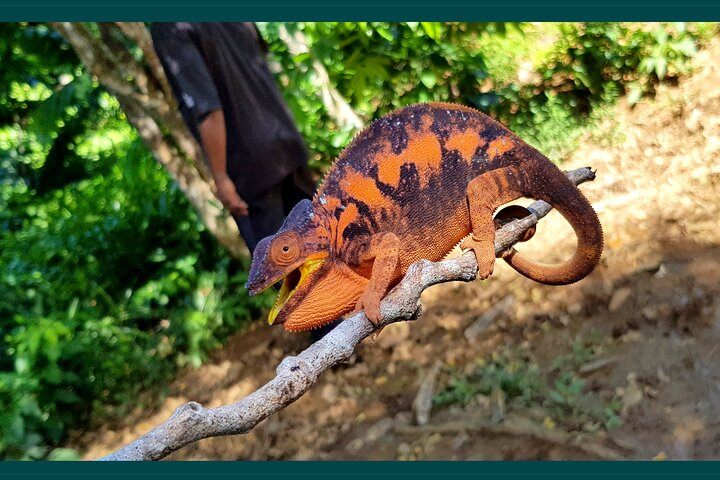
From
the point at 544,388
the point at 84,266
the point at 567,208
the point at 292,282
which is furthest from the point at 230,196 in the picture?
the point at 84,266

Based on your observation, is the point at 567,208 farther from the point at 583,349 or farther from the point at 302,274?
the point at 583,349

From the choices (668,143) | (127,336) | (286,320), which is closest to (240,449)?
(127,336)

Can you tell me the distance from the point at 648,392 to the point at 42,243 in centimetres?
214

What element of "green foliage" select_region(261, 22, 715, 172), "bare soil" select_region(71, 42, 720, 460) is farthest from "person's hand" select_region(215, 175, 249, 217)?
"bare soil" select_region(71, 42, 720, 460)

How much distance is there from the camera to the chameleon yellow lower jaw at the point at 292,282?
555 mm

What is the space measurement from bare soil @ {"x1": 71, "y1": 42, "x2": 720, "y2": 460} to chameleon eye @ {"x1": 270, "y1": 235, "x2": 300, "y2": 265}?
Result: 1085 millimetres

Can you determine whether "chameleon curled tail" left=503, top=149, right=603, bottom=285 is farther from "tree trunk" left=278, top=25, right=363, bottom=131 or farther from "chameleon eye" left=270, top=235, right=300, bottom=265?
"tree trunk" left=278, top=25, right=363, bottom=131

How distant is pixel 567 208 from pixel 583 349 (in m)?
1.23

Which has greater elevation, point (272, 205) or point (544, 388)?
point (272, 205)

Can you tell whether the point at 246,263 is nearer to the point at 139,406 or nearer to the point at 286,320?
the point at 139,406

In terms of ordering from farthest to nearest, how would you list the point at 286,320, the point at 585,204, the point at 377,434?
the point at 377,434 < the point at 585,204 < the point at 286,320

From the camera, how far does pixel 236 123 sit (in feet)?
2.77

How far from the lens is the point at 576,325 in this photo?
1845 mm

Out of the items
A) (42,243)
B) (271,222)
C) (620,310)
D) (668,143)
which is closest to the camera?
(271,222)
